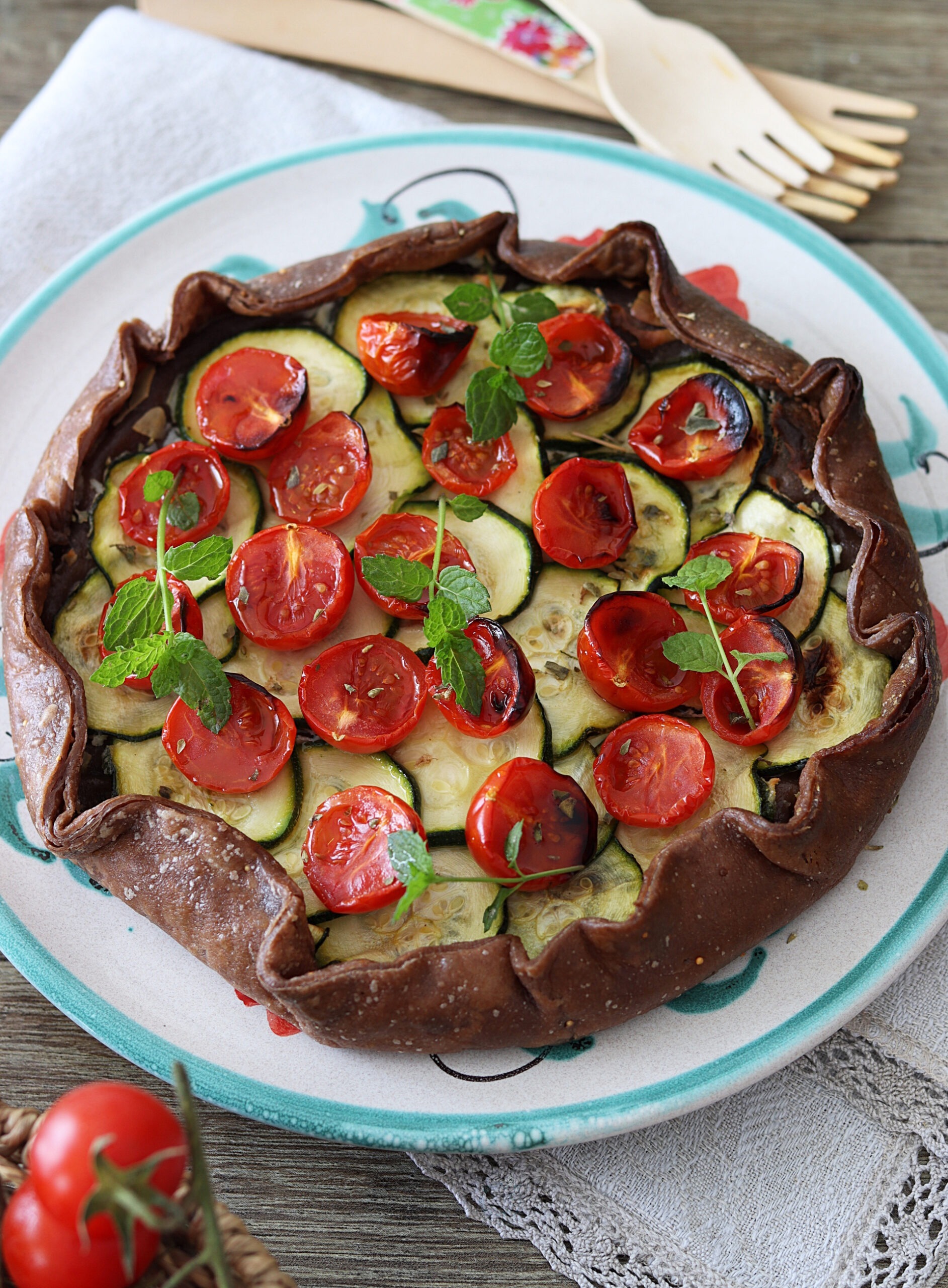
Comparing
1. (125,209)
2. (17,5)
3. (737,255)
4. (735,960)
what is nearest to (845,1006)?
(735,960)

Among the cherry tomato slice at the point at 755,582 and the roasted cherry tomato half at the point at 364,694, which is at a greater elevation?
the cherry tomato slice at the point at 755,582

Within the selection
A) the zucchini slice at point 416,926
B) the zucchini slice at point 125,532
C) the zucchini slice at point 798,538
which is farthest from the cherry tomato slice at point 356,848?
the zucchini slice at point 798,538

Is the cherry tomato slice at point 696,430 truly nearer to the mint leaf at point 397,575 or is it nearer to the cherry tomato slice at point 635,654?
the cherry tomato slice at point 635,654

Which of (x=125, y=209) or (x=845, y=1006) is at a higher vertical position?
(x=845, y=1006)

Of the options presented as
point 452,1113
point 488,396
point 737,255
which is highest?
point 737,255

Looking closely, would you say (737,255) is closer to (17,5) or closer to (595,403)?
(595,403)

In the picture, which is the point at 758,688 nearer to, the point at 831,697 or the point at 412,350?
the point at 831,697
